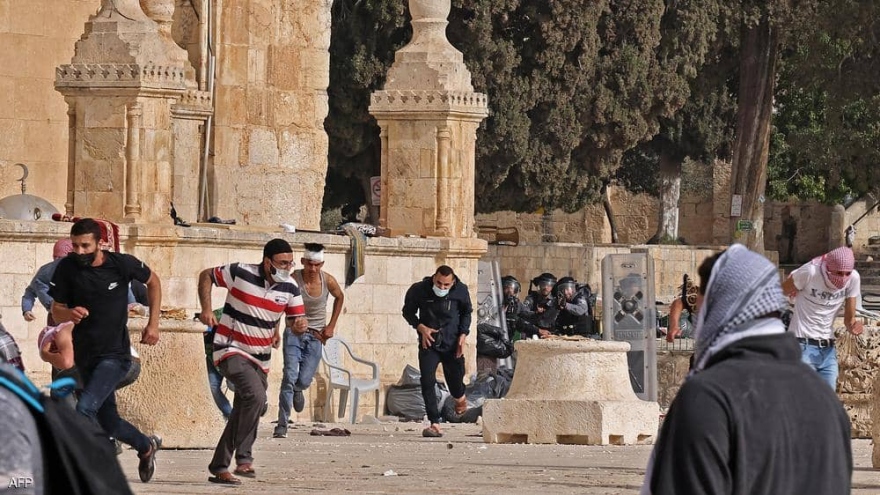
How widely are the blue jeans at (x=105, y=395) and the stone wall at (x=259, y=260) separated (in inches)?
233

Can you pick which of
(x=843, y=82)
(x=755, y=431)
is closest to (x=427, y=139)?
(x=843, y=82)

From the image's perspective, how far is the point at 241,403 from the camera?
11.1 m

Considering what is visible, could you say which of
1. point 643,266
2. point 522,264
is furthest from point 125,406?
point 522,264

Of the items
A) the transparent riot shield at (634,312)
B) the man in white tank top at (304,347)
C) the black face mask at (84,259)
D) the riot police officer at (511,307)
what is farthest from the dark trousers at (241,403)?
the riot police officer at (511,307)

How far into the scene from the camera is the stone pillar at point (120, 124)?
18.9m

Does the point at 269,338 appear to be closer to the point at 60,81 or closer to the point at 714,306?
the point at 714,306

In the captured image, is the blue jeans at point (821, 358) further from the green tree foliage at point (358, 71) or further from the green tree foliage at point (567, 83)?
the green tree foliage at point (567, 83)

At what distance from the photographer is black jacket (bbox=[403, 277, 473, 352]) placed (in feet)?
54.6

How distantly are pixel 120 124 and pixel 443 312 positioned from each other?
394 centimetres

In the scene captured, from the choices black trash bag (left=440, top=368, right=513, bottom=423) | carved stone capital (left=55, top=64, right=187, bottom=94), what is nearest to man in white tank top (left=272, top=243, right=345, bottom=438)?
carved stone capital (left=55, top=64, right=187, bottom=94)

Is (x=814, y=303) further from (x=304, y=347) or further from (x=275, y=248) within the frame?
(x=304, y=347)

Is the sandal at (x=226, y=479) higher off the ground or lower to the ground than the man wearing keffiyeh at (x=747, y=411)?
lower

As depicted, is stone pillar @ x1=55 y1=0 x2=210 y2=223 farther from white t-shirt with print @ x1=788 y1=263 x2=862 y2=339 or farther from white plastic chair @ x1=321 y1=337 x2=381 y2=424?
white t-shirt with print @ x1=788 y1=263 x2=862 y2=339

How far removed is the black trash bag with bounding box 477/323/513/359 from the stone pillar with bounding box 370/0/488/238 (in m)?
1.27
